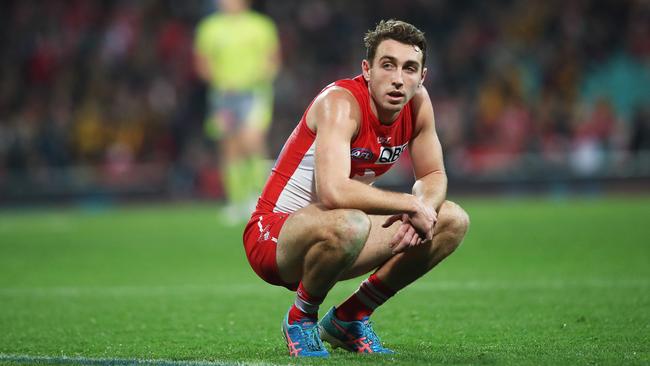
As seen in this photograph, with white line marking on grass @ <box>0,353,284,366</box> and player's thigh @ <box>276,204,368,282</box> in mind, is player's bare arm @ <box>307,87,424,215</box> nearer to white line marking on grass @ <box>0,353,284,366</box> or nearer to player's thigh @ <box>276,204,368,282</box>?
player's thigh @ <box>276,204,368,282</box>

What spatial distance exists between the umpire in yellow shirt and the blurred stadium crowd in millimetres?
4435

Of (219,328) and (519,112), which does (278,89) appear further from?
(219,328)

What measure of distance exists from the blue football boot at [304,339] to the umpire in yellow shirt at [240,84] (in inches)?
324

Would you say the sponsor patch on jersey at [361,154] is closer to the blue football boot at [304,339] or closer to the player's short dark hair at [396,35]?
the player's short dark hair at [396,35]

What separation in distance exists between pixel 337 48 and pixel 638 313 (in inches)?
546

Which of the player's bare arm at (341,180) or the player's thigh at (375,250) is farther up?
the player's bare arm at (341,180)

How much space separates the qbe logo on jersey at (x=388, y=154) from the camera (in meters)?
5.09

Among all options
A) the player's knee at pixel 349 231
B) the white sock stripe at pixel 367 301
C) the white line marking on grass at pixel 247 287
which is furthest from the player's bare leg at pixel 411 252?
the white line marking on grass at pixel 247 287

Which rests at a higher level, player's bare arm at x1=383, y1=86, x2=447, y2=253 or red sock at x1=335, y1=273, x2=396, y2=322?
player's bare arm at x1=383, y1=86, x2=447, y2=253

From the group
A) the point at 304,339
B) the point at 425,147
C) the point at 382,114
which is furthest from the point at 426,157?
the point at 304,339

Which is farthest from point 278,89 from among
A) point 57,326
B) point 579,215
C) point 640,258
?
point 57,326

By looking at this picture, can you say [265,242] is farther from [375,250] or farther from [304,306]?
[375,250]

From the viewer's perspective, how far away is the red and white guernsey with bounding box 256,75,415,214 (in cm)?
499

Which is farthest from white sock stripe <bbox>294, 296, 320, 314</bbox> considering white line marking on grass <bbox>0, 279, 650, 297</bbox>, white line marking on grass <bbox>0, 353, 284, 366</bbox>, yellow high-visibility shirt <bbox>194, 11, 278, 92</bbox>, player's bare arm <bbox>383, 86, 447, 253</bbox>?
yellow high-visibility shirt <bbox>194, 11, 278, 92</bbox>
